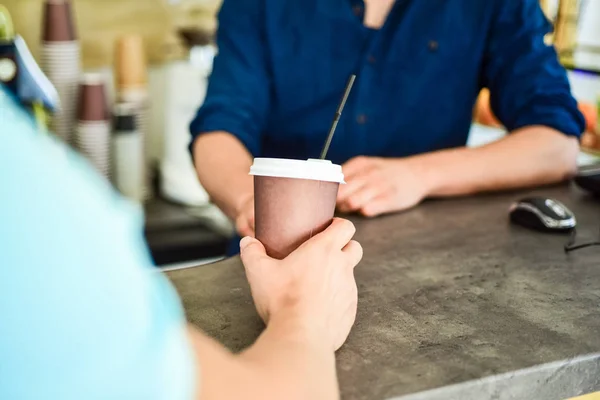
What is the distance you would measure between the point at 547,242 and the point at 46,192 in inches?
35.1

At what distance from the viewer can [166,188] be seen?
2.35 m

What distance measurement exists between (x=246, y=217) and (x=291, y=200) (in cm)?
35

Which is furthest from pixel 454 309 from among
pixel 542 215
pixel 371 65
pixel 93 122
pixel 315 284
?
pixel 93 122

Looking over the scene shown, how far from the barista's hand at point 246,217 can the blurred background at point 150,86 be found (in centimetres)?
94

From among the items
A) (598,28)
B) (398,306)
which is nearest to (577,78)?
(598,28)

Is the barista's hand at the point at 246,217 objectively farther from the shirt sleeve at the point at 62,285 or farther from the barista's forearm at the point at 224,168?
the shirt sleeve at the point at 62,285

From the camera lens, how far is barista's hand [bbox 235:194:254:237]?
1.10 metres

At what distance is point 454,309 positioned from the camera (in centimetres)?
87

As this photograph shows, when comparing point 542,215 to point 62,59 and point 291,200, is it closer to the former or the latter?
point 291,200

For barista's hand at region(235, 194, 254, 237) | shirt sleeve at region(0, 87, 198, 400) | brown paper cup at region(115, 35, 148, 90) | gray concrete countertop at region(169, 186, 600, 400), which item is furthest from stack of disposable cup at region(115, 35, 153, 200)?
shirt sleeve at region(0, 87, 198, 400)

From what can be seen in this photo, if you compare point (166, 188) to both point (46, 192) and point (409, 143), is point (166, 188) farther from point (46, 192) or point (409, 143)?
point (46, 192)

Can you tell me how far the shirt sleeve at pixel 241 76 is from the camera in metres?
1.45

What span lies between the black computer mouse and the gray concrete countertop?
0.06 feet

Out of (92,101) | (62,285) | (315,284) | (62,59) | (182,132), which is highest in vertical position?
(62,285)
